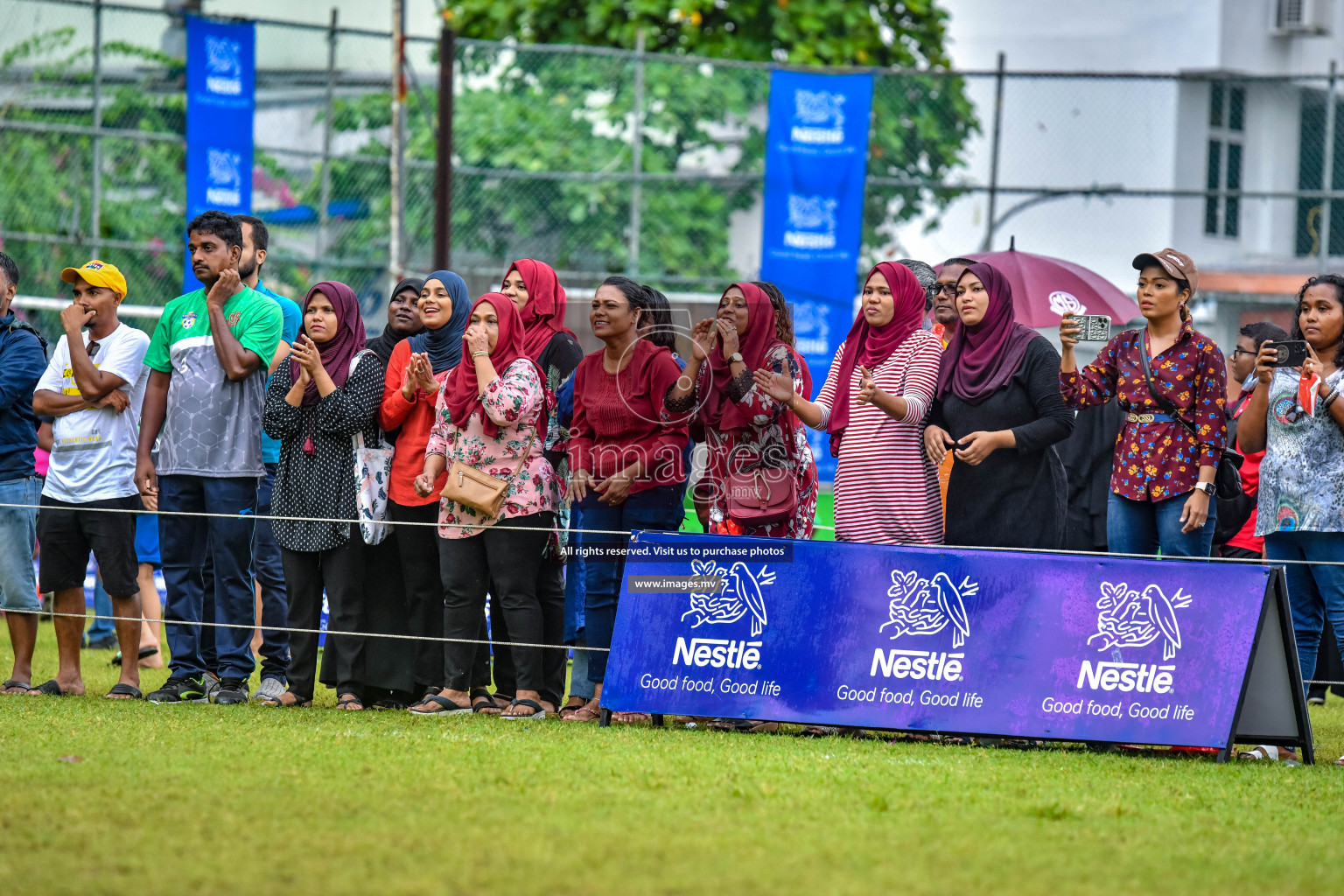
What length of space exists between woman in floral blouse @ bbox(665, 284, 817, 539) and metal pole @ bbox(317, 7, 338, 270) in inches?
405

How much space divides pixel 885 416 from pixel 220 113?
10.3 metres

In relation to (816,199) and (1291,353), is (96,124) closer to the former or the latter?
(816,199)

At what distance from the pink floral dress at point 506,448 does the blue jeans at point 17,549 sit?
2207 mm

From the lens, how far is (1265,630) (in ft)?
20.1

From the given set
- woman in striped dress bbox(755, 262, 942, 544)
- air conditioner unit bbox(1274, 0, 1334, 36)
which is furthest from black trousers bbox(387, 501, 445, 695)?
air conditioner unit bbox(1274, 0, 1334, 36)

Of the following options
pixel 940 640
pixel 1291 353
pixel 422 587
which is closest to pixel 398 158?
pixel 422 587

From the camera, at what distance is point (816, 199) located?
1544 cm

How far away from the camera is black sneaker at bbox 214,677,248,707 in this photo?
7152mm

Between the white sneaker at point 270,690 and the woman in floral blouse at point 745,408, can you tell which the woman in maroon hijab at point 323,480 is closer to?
the white sneaker at point 270,690

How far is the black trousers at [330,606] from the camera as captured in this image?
714 centimetres

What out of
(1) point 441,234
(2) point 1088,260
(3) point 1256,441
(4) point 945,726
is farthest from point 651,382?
(2) point 1088,260

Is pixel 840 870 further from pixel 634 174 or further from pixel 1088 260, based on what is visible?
pixel 1088 260

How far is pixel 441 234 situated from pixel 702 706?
9950mm

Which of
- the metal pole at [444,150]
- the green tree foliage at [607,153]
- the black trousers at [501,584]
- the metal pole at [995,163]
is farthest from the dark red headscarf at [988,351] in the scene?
the green tree foliage at [607,153]
